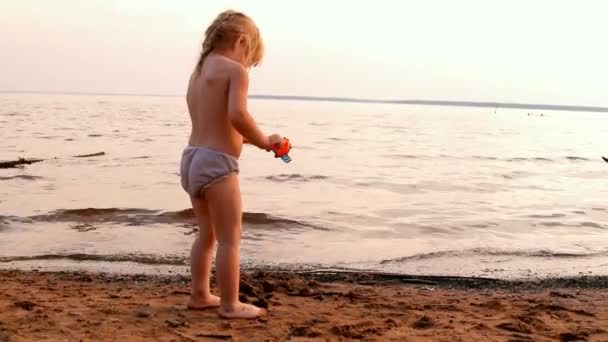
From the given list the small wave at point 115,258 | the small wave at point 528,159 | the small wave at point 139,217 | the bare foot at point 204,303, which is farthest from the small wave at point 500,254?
the small wave at point 528,159

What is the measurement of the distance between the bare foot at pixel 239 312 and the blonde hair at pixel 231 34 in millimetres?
1433

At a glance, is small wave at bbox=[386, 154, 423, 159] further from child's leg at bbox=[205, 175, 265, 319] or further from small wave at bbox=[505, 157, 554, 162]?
child's leg at bbox=[205, 175, 265, 319]

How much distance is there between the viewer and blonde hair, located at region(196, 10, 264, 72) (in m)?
3.72

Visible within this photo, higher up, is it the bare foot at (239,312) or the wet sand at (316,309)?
the bare foot at (239,312)

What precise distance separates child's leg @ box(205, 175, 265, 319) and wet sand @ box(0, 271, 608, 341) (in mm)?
145

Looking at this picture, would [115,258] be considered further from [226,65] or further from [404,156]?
[404,156]

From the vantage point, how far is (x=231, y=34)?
3717 mm

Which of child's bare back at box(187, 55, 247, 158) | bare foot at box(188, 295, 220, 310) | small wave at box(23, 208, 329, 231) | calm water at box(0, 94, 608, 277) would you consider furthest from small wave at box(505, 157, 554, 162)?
child's bare back at box(187, 55, 247, 158)

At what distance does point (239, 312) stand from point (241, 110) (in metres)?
1.22

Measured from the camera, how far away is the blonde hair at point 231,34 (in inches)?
146

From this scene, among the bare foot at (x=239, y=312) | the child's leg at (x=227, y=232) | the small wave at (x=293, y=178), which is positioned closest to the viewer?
the child's leg at (x=227, y=232)

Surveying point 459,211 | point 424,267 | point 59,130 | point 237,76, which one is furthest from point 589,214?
point 59,130

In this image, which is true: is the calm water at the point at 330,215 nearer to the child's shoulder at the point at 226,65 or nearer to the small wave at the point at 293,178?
the small wave at the point at 293,178

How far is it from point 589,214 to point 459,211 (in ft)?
6.95
